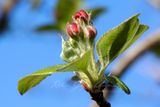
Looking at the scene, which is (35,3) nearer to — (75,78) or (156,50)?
(156,50)

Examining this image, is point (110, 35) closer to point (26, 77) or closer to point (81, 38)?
point (81, 38)

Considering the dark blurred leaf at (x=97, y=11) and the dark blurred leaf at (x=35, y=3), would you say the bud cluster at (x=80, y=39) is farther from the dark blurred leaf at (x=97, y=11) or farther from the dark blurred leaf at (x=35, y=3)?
the dark blurred leaf at (x=35, y=3)

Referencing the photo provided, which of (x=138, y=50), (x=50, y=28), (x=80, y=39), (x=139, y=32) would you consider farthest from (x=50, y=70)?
(x=50, y=28)

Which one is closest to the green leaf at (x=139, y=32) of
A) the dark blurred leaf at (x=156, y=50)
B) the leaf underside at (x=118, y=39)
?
the leaf underside at (x=118, y=39)

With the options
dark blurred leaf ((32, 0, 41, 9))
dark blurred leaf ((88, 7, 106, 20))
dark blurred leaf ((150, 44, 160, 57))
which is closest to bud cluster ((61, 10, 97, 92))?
dark blurred leaf ((150, 44, 160, 57))

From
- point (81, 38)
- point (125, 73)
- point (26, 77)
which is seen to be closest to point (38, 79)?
point (26, 77)

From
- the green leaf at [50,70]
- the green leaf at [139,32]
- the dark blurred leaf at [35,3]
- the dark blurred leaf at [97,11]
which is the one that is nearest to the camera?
the green leaf at [50,70]
